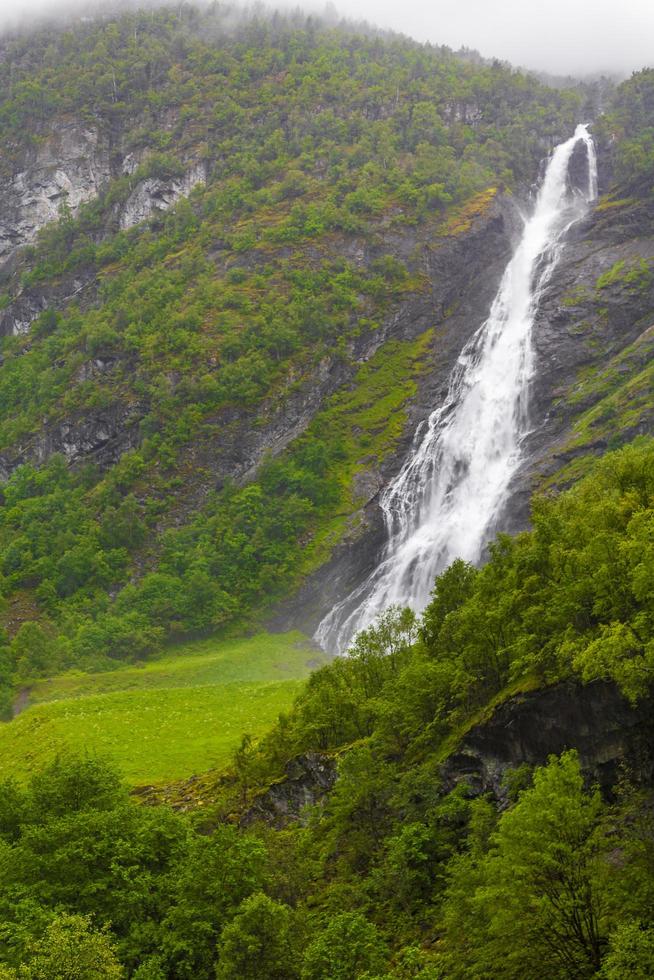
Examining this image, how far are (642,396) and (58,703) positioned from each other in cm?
5550

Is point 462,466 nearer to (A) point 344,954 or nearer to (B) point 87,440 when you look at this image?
(B) point 87,440

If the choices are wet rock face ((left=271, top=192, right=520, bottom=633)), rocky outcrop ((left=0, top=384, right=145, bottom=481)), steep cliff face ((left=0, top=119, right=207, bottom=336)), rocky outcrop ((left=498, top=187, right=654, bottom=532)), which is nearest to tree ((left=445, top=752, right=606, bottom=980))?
rocky outcrop ((left=498, top=187, right=654, bottom=532))

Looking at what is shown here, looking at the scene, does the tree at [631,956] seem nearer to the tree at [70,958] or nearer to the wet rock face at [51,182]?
the tree at [70,958]

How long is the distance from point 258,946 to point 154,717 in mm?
33411

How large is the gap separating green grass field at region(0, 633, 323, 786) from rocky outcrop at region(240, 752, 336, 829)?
24.1 ft

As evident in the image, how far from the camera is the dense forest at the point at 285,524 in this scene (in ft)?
69.1

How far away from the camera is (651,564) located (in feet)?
73.2

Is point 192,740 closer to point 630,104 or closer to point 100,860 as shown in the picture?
point 100,860

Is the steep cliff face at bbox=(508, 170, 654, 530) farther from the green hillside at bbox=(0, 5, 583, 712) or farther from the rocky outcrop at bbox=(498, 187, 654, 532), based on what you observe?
the green hillside at bbox=(0, 5, 583, 712)

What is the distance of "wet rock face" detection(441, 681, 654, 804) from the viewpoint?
23484 mm

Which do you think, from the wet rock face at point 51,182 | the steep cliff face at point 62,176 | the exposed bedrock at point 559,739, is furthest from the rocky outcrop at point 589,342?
the wet rock face at point 51,182

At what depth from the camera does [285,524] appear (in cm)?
9362

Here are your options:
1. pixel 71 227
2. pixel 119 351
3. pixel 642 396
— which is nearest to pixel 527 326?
pixel 642 396

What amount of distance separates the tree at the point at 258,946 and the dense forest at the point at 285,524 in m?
0.07
